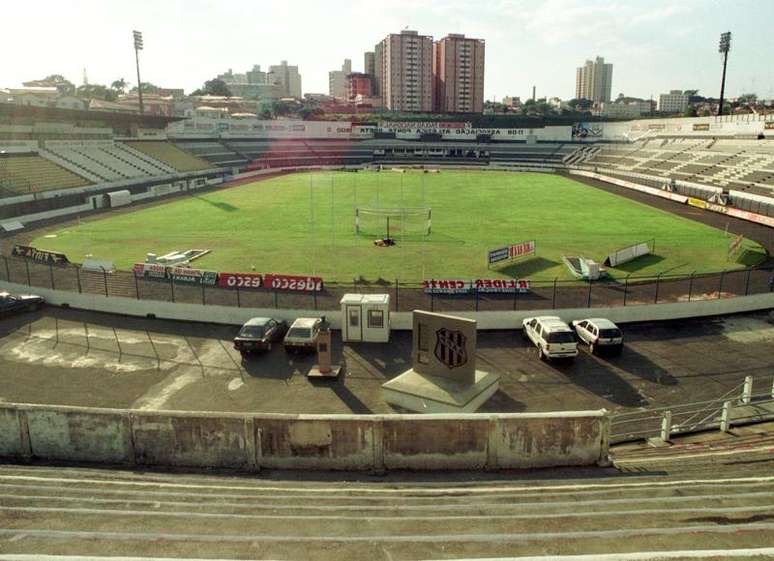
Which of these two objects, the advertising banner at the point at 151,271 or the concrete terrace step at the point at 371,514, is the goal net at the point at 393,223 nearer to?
the advertising banner at the point at 151,271

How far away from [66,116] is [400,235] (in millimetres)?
57578

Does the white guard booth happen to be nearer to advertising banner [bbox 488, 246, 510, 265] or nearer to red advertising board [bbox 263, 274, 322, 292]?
red advertising board [bbox 263, 274, 322, 292]

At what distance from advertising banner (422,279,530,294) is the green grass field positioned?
13.9ft

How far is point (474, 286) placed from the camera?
30.5 metres

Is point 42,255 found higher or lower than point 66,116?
lower

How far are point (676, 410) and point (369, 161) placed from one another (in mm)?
124737

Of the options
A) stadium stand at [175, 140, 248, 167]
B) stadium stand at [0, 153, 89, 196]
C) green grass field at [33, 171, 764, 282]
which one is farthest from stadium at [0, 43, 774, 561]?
stadium stand at [175, 140, 248, 167]

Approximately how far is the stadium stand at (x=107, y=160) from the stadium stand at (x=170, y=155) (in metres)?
2.16

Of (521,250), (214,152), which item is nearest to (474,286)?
(521,250)

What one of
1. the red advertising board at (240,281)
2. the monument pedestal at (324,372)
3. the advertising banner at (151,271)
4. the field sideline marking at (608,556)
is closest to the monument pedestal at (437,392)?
the monument pedestal at (324,372)

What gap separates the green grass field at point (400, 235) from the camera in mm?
37438

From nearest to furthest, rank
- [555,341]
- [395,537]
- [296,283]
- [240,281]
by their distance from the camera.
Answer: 1. [395,537]
2. [555,341]
3. [296,283]
4. [240,281]

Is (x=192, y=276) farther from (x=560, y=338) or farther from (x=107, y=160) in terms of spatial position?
(x=107, y=160)

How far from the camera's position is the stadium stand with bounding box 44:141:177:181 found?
252 ft
